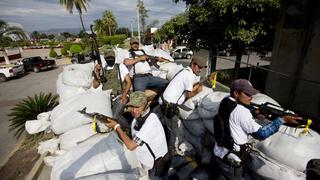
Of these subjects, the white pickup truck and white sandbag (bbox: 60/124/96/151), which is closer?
white sandbag (bbox: 60/124/96/151)

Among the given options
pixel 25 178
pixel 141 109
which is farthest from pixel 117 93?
pixel 141 109

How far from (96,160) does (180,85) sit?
1375 millimetres

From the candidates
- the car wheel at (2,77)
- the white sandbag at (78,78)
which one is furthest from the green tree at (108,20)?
the white sandbag at (78,78)

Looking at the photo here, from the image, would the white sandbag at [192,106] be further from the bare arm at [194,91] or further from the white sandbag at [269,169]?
the white sandbag at [269,169]

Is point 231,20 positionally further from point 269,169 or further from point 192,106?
point 269,169

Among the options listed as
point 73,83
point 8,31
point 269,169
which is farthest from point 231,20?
point 8,31

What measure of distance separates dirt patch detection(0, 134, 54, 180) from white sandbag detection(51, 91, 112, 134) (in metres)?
0.88

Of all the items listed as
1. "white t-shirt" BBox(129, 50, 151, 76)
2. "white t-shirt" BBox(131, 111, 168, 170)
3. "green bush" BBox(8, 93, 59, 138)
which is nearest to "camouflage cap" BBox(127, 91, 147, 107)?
"white t-shirt" BBox(131, 111, 168, 170)

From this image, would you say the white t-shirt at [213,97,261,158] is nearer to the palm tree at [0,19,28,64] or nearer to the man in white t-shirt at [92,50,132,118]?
the man in white t-shirt at [92,50,132,118]

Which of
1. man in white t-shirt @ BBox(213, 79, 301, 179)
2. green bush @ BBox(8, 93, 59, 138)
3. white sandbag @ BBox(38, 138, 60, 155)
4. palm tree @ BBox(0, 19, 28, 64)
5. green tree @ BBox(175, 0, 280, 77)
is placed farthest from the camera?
palm tree @ BBox(0, 19, 28, 64)

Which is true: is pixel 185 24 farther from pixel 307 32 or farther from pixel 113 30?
pixel 113 30

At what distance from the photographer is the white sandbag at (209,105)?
2812 mm

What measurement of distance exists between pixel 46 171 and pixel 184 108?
2341 mm

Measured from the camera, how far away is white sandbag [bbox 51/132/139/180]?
7.80 feet
